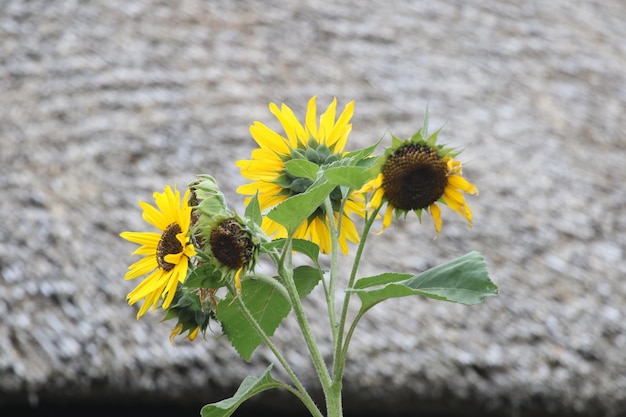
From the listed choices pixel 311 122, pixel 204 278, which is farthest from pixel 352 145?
pixel 204 278

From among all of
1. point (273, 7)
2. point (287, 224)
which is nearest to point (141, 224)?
point (273, 7)

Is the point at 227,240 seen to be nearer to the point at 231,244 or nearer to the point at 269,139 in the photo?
the point at 231,244

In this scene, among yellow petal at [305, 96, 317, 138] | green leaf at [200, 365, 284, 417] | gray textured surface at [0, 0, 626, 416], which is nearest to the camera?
green leaf at [200, 365, 284, 417]

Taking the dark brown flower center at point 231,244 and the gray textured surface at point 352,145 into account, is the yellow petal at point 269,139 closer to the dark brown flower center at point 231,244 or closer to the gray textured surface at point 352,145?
the dark brown flower center at point 231,244

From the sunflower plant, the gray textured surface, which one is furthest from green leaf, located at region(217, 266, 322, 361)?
the gray textured surface

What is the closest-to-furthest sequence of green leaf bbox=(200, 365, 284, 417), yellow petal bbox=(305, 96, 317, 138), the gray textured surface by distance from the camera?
1. green leaf bbox=(200, 365, 284, 417)
2. yellow petal bbox=(305, 96, 317, 138)
3. the gray textured surface

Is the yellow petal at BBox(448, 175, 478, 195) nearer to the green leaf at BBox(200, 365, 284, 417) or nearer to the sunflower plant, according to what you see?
the sunflower plant
